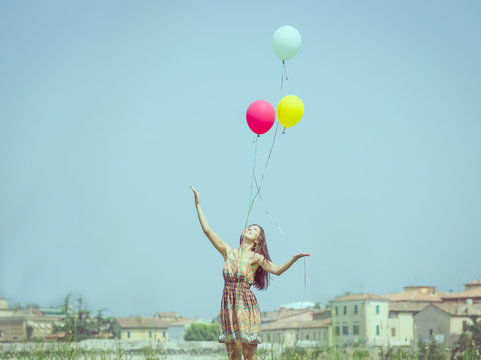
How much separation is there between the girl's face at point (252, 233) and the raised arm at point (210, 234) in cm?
25

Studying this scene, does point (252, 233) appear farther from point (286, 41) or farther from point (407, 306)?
point (407, 306)

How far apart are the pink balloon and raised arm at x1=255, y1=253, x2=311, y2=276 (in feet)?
4.97

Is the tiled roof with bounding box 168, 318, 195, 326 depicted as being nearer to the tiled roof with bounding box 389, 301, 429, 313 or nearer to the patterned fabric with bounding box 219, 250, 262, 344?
the tiled roof with bounding box 389, 301, 429, 313

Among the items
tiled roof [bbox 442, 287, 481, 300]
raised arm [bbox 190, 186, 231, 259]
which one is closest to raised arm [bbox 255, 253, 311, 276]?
raised arm [bbox 190, 186, 231, 259]

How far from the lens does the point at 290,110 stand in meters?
8.28

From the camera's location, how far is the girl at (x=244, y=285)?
715cm

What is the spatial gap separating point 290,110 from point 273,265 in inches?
74.5

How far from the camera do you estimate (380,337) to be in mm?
80688

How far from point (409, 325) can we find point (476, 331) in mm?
61206

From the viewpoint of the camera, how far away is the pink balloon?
8.02 m

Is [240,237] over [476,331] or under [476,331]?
over

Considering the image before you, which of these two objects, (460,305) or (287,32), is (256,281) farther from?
(460,305)

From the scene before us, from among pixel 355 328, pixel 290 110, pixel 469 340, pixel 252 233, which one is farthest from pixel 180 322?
pixel 252 233

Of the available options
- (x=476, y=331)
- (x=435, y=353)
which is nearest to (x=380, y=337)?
(x=476, y=331)
